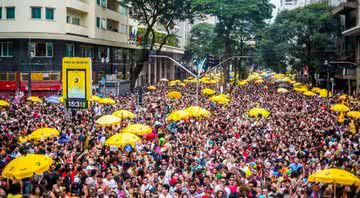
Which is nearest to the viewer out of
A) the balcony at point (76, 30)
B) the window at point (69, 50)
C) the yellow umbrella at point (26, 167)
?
the yellow umbrella at point (26, 167)

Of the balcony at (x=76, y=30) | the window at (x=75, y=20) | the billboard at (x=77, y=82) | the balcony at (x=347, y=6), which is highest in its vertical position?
the balcony at (x=347, y=6)

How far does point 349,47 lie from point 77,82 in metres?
42.9

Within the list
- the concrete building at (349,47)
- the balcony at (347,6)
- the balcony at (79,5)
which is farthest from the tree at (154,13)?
the concrete building at (349,47)

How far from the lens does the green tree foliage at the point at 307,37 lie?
55875 millimetres

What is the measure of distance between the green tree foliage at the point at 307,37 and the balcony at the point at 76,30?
23.0 meters

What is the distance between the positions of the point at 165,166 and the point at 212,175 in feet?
6.15

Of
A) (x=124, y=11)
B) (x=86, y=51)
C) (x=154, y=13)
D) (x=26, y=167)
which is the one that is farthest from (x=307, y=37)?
(x=26, y=167)

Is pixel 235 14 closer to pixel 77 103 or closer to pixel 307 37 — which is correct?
pixel 307 37

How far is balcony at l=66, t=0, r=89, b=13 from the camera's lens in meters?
45.9

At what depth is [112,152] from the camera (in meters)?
17.4

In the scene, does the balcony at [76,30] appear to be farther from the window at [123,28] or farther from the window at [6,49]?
the window at [123,28]

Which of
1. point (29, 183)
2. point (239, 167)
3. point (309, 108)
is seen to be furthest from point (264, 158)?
point (309, 108)

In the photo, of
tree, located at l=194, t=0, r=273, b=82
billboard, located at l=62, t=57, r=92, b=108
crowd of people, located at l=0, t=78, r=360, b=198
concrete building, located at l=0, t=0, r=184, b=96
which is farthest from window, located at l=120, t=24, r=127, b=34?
billboard, located at l=62, t=57, r=92, b=108

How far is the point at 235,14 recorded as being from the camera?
56469mm
